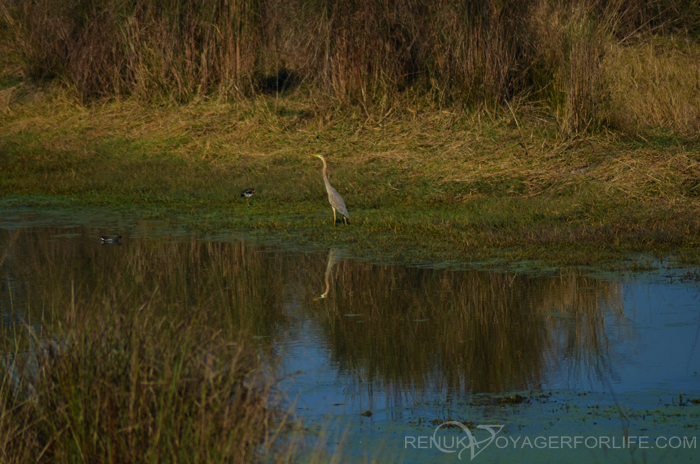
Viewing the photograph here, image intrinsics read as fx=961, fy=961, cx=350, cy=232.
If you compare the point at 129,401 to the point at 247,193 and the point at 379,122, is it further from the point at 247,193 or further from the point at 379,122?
the point at 379,122

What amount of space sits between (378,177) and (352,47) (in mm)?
3960

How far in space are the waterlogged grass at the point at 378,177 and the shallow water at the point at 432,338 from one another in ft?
3.39

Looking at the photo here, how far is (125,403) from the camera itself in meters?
3.88

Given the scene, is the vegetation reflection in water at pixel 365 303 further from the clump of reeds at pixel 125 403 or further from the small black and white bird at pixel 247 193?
the small black and white bird at pixel 247 193

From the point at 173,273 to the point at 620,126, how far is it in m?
8.38

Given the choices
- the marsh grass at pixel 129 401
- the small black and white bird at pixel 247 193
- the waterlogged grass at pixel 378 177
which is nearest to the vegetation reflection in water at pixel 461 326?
the waterlogged grass at pixel 378 177

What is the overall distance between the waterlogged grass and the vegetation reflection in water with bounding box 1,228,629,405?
88cm


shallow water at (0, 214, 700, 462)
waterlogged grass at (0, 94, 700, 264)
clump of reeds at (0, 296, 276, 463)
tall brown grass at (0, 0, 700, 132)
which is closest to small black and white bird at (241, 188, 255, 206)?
waterlogged grass at (0, 94, 700, 264)

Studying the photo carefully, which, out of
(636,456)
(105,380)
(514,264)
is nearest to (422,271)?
(514,264)

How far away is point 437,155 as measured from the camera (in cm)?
1448

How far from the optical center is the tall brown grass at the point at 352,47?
1527 cm

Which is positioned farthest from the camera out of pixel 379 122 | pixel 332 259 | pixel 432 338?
pixel 379 122

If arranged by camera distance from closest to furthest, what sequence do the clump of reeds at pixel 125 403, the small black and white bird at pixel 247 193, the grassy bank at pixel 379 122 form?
the clump of reeds at pixel 125 403, the grassy bank at pixel 379 122, the small black and white bird at pixel 247 193

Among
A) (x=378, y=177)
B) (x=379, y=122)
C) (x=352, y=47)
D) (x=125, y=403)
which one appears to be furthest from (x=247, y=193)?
(x=125, y=403)
